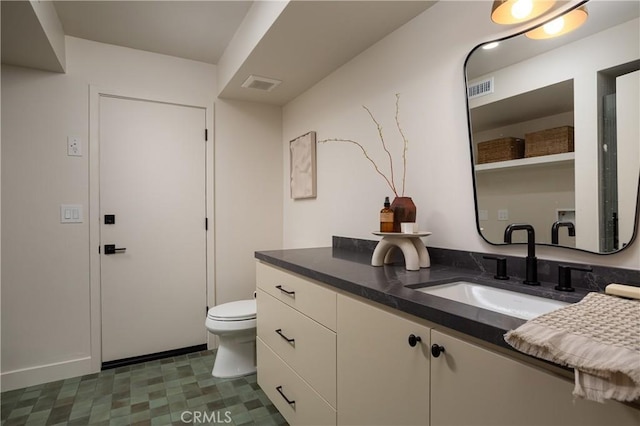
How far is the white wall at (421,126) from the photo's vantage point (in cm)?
154

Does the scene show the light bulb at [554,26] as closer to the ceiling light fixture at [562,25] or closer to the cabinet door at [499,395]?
the ceiling light fixture at [562,25]

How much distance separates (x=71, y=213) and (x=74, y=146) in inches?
18.8

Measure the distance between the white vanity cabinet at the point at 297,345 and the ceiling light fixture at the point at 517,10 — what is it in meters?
1.23

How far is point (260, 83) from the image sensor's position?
266 cm

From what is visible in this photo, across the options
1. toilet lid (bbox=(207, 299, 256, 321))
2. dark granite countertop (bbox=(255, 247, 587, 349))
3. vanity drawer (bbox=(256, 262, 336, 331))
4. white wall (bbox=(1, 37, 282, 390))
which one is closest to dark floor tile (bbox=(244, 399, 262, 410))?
toilet lid (bbox=(207, 299, 256, 321))

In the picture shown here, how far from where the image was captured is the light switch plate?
2469mm

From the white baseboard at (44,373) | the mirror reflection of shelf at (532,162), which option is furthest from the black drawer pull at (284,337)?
the white baseboard at (44,373)

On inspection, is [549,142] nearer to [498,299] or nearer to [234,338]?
[498,299]

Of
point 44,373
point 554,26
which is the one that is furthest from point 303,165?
point 44,373

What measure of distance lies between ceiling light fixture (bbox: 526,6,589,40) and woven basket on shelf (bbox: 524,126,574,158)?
338mm

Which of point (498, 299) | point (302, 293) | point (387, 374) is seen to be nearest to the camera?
point (387, 374)

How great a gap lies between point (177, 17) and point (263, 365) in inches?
89.1

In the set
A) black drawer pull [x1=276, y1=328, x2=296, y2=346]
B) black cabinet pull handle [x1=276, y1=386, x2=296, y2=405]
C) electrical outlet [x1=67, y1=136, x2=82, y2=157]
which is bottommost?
black cabinet pull handle [x1=276, y1=386, x2=296, y2=405]

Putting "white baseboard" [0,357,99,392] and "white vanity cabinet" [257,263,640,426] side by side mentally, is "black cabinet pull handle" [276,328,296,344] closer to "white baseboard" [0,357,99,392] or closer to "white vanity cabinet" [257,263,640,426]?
"white vanity cabinet" [257,263,640,426]
